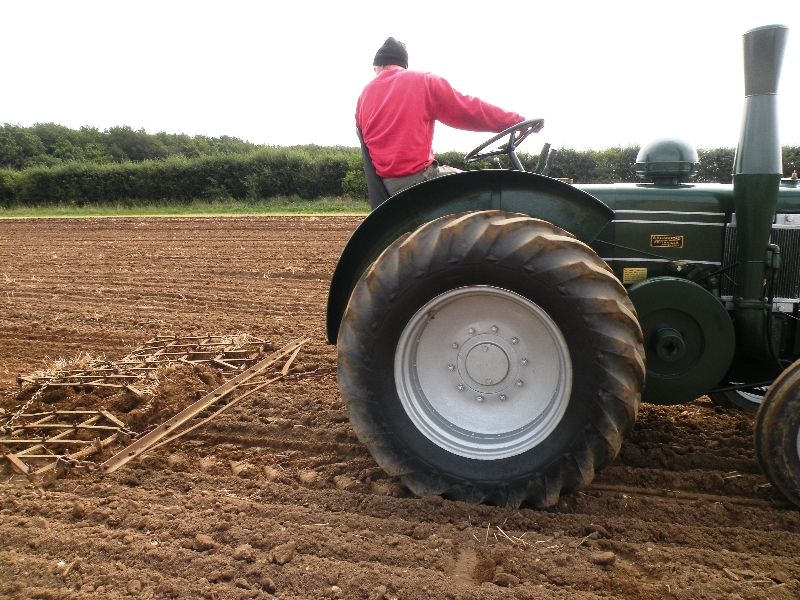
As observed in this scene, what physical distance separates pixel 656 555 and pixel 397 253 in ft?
4.72

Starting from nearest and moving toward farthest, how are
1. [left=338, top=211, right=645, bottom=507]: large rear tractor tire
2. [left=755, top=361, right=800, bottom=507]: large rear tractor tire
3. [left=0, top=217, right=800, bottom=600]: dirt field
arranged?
[left=0, top=217, right=800, bottom=600]: dirt field < [left=338, top=211, right=645, bottom=507]: large rear tractor tire < [left=755, top=361, right=800, bottom=507]: large rear tractor tire

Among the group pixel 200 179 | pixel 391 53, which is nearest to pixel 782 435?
pixel 391 53

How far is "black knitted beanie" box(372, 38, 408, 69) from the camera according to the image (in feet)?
10.8

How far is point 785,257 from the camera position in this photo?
2.97 metres

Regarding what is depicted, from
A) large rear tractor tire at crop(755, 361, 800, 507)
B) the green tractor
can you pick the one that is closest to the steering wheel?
the green tractor

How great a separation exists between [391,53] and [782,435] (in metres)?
2.50

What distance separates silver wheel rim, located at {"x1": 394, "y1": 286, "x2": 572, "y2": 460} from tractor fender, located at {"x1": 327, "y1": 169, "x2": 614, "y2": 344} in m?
0.42

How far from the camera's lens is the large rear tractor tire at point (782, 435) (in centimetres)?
242

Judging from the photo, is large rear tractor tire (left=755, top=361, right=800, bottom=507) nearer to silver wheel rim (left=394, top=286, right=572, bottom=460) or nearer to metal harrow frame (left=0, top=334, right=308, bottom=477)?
silver wheel rim (left=394, top=286, right=572, bottom=460)

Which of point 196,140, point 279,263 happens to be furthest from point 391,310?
point 196,140

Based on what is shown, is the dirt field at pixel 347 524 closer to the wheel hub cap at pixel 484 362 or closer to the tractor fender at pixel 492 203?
the wheel hub cap at pixel 484 362

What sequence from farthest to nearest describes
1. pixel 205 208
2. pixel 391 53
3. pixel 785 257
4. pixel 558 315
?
pixel 205 208
pixel 391 53
pixel 785 257
pixel 558 315

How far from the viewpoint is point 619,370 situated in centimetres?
230

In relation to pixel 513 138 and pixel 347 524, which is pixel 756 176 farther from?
pixel 347 524
